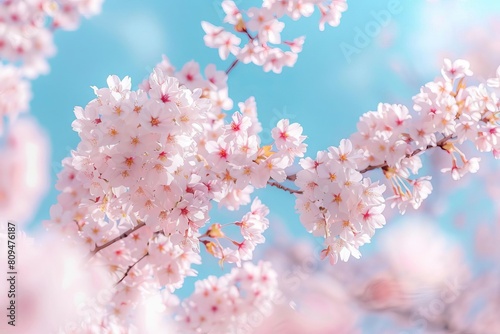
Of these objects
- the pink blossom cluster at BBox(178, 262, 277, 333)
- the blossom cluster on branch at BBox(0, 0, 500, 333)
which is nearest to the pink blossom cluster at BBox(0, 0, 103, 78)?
the blossom cluster on branch at BBox(0, 0, 500, 333)

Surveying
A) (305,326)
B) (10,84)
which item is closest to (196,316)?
(305,326)

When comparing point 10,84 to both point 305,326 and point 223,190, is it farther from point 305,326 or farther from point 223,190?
point 305,326

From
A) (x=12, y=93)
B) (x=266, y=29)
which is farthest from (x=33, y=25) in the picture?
(x=266, y=29)

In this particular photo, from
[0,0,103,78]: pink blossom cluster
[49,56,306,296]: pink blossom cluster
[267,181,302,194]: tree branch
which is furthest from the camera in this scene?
[0,0,103,78]: pink blossom cluster

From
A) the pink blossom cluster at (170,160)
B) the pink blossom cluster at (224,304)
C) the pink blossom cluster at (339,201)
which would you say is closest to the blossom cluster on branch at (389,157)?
the pink blossom cluster at (339,201)

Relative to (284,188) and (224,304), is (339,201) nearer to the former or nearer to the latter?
(284,188)

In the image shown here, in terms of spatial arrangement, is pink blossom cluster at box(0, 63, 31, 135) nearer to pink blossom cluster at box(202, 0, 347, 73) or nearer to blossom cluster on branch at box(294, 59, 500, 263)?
pink blossom cluster at box(202, 0, 347, 73)
